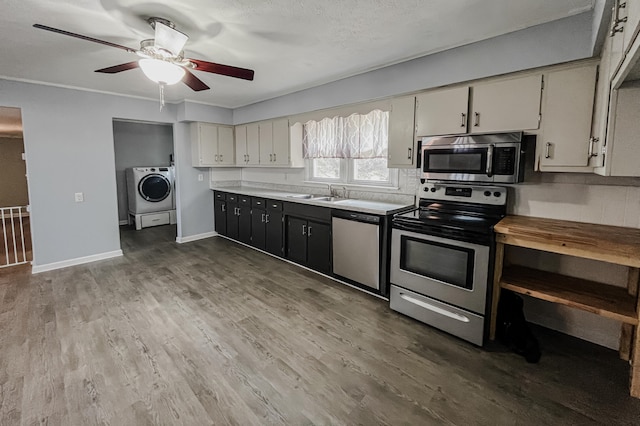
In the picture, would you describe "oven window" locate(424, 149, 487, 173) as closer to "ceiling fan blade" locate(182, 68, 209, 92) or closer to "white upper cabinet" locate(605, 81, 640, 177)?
"white upper cabinet" locate(605, 81, 640, 177)

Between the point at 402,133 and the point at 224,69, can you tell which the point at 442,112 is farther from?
the point at 224,69

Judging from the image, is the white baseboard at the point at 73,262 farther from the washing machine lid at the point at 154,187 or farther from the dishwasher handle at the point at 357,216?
the dishwasher handle at the point at 357,216

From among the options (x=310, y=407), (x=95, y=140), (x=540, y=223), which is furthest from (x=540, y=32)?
(x=95, y=140)

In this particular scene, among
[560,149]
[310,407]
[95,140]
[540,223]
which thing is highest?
[95,140]

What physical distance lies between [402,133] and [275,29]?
1.55m

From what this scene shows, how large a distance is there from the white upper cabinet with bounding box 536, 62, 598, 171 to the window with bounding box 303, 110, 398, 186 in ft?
5.00

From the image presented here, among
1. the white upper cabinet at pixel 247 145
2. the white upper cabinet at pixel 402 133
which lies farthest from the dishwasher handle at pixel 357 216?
the white upper cabinet at pixel 247 145

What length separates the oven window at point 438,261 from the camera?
2.46 metres

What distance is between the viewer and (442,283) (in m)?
2.59

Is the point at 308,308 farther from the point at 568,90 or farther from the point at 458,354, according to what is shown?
the point at 568,90

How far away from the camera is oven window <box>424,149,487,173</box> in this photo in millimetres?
2660

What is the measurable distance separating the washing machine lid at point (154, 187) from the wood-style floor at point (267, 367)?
3247mm

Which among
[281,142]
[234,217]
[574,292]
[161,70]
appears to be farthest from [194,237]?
[574,292]

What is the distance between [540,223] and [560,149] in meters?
0.58
